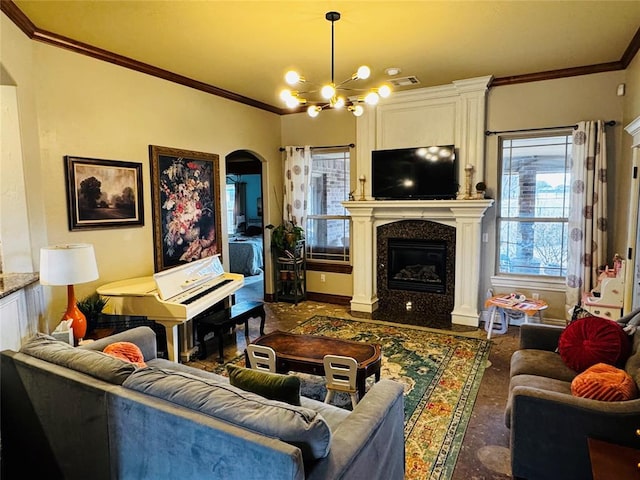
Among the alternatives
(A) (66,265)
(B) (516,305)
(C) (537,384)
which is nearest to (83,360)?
(A) (66,265)

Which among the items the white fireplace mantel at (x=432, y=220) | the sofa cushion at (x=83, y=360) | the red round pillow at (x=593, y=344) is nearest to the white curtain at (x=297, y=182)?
the white fireplace mantel at (x=432, y=220)

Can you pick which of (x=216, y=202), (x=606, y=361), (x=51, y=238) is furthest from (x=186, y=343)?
(x=606, y=361)

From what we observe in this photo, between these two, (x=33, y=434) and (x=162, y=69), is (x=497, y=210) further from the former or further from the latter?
(x=33, y=434)

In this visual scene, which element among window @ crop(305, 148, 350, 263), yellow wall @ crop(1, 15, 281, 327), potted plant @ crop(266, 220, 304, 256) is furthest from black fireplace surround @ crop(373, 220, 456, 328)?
yellow wall @ crop(1, 15, 281, 327)

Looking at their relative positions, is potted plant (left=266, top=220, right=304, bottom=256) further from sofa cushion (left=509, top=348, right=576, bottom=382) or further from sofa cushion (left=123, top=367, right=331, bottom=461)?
sofa cushion (left=123, top=367, right=331, bottom=461)

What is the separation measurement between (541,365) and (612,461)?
1014mm

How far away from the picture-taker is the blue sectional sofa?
1.45 meters

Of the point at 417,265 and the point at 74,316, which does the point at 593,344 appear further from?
the point at 74,316

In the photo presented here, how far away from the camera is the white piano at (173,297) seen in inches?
139

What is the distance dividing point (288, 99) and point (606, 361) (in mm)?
2900

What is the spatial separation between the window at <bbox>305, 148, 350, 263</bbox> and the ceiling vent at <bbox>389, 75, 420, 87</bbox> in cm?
134

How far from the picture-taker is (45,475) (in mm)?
2043

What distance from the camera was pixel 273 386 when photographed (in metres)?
1.79

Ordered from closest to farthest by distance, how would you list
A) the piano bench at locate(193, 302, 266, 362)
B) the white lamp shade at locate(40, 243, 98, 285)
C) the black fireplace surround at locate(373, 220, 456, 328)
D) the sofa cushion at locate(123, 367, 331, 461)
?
the sofa cushion at locate(123, 367, 331, 461) < the white lamp shade at locate(40, 243, 98, 285) < the piano bench at locate(193, 302, 266, 362) < the black fireplace surround at locate(373, 220, 456, 328)
